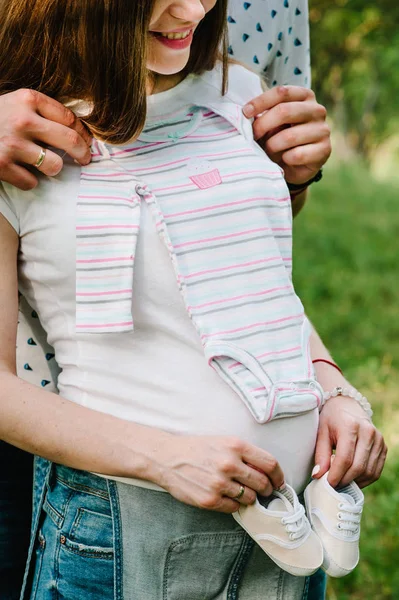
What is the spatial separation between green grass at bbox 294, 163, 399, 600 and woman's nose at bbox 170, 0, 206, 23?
2.10 m

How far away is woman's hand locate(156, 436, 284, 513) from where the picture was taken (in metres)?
1.40

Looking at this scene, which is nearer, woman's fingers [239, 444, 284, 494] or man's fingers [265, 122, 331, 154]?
woman's fingers [239, 444, 284, 494]

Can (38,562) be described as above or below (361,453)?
below

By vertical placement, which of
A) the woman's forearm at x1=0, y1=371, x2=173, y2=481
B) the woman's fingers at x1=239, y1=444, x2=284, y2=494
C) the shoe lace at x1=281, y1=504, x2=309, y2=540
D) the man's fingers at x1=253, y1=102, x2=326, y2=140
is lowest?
the shoe lace at x1=281, y1=504, x2=309, y2=540

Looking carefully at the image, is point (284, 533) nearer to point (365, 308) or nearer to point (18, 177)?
point (18, 177)

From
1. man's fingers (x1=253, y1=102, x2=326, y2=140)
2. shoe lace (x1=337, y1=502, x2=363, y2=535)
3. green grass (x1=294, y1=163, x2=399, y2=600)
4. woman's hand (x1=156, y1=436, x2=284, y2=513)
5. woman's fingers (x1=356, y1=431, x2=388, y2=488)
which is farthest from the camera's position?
green grass (x1=294, y1=163, x2=399, y2=600)

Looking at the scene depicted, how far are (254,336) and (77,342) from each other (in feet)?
1.08

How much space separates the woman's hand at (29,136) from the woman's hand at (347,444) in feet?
2.31

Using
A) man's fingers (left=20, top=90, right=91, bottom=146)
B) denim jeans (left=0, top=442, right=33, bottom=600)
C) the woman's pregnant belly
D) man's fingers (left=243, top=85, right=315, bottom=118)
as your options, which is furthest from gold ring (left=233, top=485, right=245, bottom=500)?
man's fingers (left=243, top=85, right=315, bottom=118)

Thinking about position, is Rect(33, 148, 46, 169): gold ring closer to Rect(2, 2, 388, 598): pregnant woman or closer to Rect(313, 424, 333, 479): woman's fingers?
Rect(2, 2, 388, 598): pregnant woman

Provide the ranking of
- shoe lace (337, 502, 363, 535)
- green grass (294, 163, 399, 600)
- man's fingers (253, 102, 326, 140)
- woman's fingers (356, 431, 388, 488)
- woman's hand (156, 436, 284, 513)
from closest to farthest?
woman's hand (156, 436, 284, 513)
shoe lace (337, 502, 363, 535)
woman's fingers (356, 431, 388, 488)
man's fingers (253, 102, 326, 140)
green grass (294, 163, 399, 600)

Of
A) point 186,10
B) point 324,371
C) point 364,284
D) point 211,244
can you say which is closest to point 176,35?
point 186,10

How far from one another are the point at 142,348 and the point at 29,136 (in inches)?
17.2

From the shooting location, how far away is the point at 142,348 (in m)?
1.53
